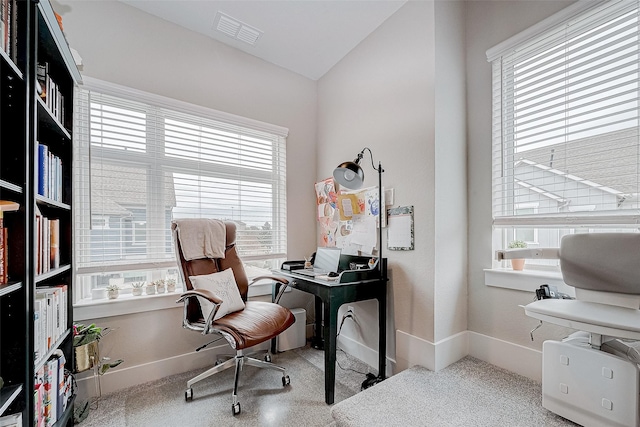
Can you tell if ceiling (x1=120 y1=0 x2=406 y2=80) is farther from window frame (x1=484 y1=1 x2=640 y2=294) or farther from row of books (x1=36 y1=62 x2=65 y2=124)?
row of books (x1=36 y1=62 x2=65 y2=124)

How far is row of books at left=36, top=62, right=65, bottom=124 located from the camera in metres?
1.25

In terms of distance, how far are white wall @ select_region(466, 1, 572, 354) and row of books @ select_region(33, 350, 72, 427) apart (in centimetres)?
240

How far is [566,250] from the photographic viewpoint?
138 centimetres

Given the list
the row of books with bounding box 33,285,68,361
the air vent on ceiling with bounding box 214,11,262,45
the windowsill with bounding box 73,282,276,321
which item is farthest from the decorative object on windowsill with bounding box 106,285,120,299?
the air vent on ceiling with bounding box 214,11,262,45

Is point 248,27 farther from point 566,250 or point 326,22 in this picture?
point 566,250

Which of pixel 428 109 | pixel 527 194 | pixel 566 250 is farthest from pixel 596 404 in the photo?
pixel 428 109

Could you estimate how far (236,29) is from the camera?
7.43ft

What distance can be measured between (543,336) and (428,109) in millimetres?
1551

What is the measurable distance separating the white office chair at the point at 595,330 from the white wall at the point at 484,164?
1.46 ft

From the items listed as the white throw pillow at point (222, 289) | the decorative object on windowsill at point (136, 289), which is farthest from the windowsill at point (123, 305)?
the white throw pillow at point (222, 289)

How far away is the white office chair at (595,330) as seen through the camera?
42.9 inches

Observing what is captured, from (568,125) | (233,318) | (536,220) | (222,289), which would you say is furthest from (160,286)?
(568,125)

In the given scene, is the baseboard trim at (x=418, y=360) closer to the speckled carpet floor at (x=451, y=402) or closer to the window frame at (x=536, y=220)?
the speckled carpet floor at (x=451, y=402)

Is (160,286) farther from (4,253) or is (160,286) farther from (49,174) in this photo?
(4,253)
